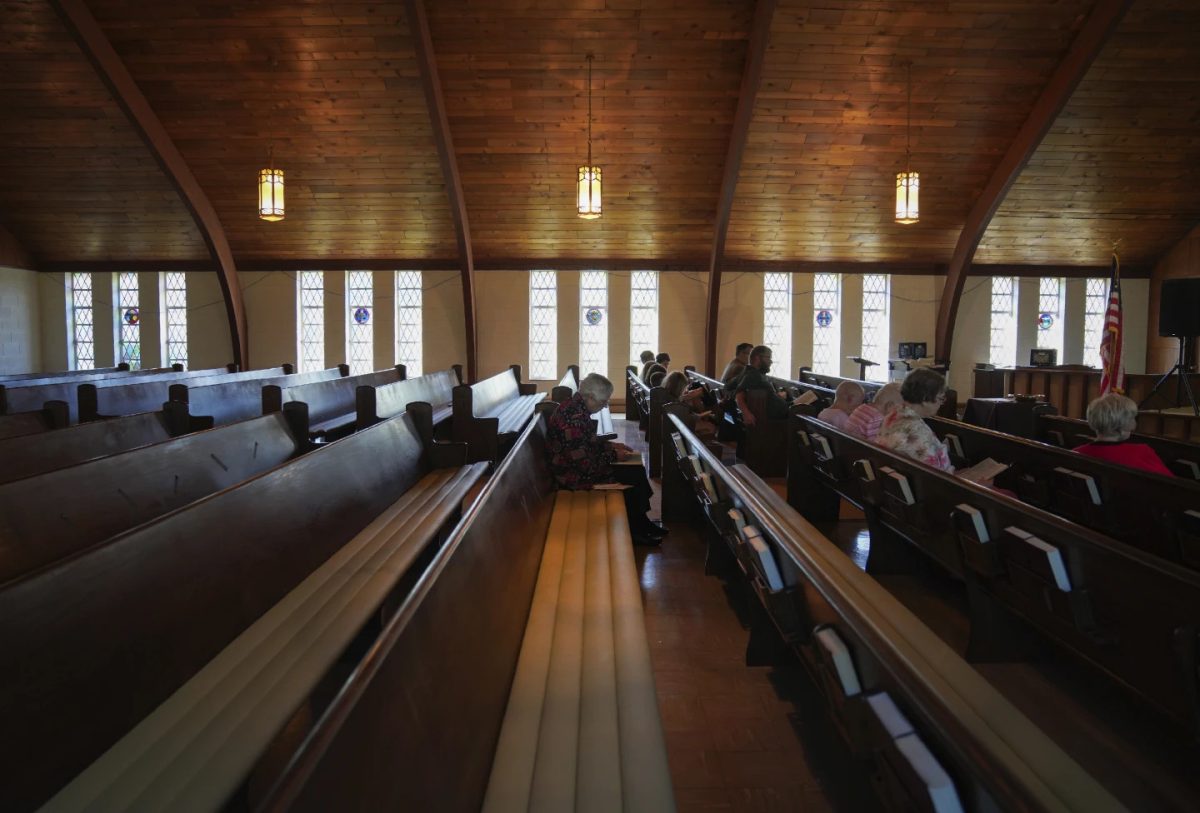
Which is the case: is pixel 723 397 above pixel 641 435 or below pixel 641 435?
above

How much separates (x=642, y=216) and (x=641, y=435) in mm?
3705

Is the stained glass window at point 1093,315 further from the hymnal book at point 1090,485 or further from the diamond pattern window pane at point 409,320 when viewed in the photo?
the hymnal book at point 1090,485

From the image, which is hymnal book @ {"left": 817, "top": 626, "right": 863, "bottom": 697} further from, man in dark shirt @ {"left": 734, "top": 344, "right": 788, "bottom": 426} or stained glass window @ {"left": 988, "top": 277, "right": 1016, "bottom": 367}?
stained glass window @ {"left": 988, "top": 277, "right": 1016, "bottom": 367}

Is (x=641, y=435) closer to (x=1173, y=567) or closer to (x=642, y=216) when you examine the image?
(x=642, y=216)

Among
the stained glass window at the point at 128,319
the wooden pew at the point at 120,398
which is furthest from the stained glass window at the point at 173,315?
the wooden pew at the point at 120,398

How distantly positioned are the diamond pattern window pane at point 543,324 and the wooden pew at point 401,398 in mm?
4158

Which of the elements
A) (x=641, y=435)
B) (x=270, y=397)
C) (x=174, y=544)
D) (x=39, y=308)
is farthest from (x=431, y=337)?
(x=174, y=544)

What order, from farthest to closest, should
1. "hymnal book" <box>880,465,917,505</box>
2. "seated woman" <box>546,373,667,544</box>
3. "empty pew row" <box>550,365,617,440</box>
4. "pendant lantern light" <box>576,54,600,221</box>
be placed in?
"pendant lantern light" <box>576,54,600,221</box>
"empty pew row" <box>550,365,617,440</box>
"seated woman" <box>546,373,667,544</box>
"hymnal book" <box>880,465,917,505</box>

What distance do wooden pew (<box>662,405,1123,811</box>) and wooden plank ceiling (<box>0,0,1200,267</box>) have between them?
7.40 m

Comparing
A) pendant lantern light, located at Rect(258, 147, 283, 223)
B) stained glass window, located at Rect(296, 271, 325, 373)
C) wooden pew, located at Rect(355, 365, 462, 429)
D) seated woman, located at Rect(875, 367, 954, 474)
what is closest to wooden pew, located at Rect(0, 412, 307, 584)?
wooden pew, located at Rect(355, 365, 462, 429)

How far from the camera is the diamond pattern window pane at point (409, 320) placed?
12.8m

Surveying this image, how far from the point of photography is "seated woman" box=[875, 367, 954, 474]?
3311mm

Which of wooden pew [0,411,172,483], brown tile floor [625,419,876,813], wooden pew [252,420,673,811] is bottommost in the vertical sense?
brown tile floor [625,419,876,813]

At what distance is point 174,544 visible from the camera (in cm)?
158
